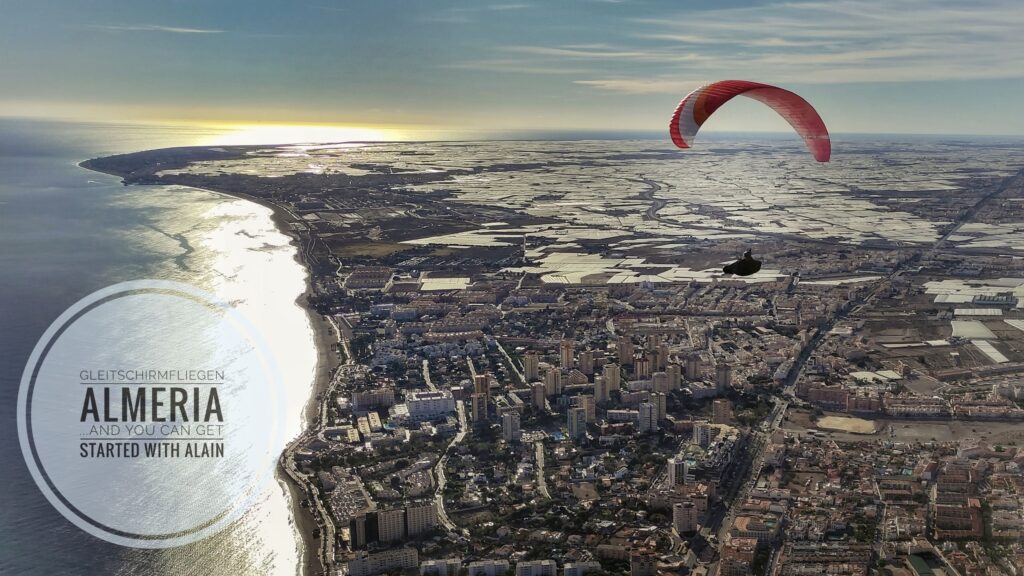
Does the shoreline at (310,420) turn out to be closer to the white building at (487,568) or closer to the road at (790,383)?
the white building at (487,568)

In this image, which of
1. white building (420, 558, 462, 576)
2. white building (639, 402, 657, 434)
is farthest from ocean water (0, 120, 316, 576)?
white building (639, 402, 657, 434)

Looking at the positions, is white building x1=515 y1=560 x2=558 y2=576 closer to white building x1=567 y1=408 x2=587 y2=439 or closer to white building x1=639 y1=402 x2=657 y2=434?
white building x1=567 y1=408 x2=587 y2=439


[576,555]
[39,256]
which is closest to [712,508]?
[576,555]

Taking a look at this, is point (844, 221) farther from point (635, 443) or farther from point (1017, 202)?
point (635, 443)

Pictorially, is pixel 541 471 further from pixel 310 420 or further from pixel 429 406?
pixel 310 420

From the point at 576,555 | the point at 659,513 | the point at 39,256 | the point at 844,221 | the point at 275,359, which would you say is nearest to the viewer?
the point at 576,555
